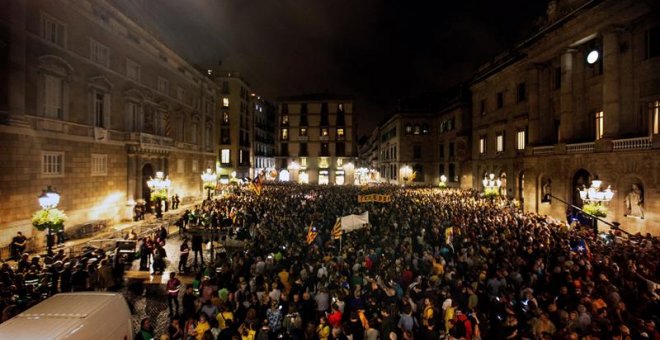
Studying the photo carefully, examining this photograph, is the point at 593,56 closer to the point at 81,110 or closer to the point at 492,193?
the point at 492,193

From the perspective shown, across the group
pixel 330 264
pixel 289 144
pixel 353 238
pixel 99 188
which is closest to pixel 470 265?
pixel 330 264

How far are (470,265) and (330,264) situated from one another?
4512 millimetres

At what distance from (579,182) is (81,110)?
3179cm

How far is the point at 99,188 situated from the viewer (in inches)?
912

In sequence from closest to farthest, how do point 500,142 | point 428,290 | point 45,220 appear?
point 428,290 < point 45,220 < point 500,142

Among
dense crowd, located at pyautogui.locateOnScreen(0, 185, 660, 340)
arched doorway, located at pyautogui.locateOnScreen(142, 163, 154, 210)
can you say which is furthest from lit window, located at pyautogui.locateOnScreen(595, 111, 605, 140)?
arched doorway, located at pyautogui.locateOnScreen(142, 163, 154, 210)

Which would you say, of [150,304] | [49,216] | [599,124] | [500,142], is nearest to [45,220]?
[49,216]

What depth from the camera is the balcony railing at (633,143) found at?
17875 mm

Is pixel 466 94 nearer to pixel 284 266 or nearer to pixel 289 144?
pixel 289 144

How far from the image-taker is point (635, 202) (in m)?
18.8

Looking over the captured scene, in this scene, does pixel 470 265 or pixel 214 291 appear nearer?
pixel 214 291

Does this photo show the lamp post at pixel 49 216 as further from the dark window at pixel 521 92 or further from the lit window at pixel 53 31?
the dark window at pixel 521 92

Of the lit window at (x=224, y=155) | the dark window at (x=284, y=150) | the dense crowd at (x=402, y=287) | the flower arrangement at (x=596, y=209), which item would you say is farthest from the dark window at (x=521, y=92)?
the dark window at (x=284, y=150)

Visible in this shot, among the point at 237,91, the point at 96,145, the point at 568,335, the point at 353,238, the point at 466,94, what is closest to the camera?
the point at 568,335
